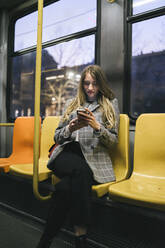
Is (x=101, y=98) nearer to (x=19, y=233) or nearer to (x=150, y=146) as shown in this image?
(x=150, y=146)

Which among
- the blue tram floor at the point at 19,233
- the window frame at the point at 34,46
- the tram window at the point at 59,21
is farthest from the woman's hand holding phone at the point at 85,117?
the tram window at the point at 59,21

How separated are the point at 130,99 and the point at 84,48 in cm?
94

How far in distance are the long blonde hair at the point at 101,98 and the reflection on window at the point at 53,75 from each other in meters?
0.87

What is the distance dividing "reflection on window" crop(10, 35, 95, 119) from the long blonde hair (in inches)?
Result: 34.1

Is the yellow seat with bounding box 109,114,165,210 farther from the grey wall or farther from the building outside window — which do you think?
the grey wall

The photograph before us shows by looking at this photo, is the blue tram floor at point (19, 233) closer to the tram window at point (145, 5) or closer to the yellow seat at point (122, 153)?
the yellow seat at point (122, 153)

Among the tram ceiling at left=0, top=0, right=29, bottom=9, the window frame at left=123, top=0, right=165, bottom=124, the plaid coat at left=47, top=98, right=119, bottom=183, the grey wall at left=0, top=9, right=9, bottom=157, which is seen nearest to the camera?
the plaid coat at left=47, top=98, right=119, bottom=183

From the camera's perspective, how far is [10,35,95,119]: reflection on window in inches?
111

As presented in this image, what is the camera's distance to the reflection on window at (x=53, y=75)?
282 cm

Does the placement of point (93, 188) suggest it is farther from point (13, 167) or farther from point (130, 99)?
point (130, 99)

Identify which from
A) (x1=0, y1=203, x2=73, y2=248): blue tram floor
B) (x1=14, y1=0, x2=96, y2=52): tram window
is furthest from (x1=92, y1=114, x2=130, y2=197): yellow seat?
(x1=14, y1=0, x2=96, y2=52): tram window

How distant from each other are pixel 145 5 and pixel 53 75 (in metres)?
1.53

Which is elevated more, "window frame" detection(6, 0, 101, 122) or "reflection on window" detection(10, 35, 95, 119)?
"window frame" detection(6, 0, 101, 122)

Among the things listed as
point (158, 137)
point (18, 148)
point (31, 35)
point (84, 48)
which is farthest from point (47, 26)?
point (158, 137)
